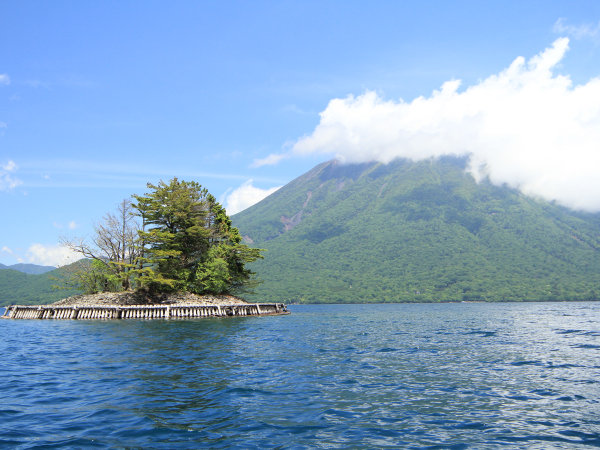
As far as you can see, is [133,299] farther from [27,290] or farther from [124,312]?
[27,290]

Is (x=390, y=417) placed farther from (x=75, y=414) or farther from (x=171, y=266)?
(x=171, y=266)

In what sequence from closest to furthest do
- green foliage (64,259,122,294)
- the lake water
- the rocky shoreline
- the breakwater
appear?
the lake water
the breakwater
the rocky shoreline
green foliage (64,259,122,294)

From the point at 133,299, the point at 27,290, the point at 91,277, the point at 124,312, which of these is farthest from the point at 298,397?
the point at 27,290

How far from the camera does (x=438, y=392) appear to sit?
46.8 feet

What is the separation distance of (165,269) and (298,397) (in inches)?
1881

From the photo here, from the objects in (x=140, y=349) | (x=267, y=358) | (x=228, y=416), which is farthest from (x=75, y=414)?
(x=140, y=349)

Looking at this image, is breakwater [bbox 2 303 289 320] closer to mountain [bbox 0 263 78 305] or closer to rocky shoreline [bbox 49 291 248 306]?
rocky shoreline [bbox 49 291 248 306]

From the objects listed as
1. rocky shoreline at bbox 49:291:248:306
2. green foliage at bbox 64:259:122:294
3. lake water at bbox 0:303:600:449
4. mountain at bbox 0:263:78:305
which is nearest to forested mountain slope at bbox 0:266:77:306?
mountain at bbox 0:263:78:305

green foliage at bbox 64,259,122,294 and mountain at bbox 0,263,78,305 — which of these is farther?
mountain at bbox 0,263,78,305

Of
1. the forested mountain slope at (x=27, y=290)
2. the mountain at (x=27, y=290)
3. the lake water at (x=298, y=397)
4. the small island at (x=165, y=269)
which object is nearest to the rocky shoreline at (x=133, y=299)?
the small island at (x=165, y=269)

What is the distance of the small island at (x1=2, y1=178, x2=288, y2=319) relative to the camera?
173 ft

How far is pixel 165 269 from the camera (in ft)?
189

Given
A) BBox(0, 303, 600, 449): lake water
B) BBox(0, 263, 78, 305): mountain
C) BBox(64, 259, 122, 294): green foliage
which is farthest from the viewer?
BBox(0, 263, 78, 305): mountain

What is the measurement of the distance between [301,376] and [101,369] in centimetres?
892
